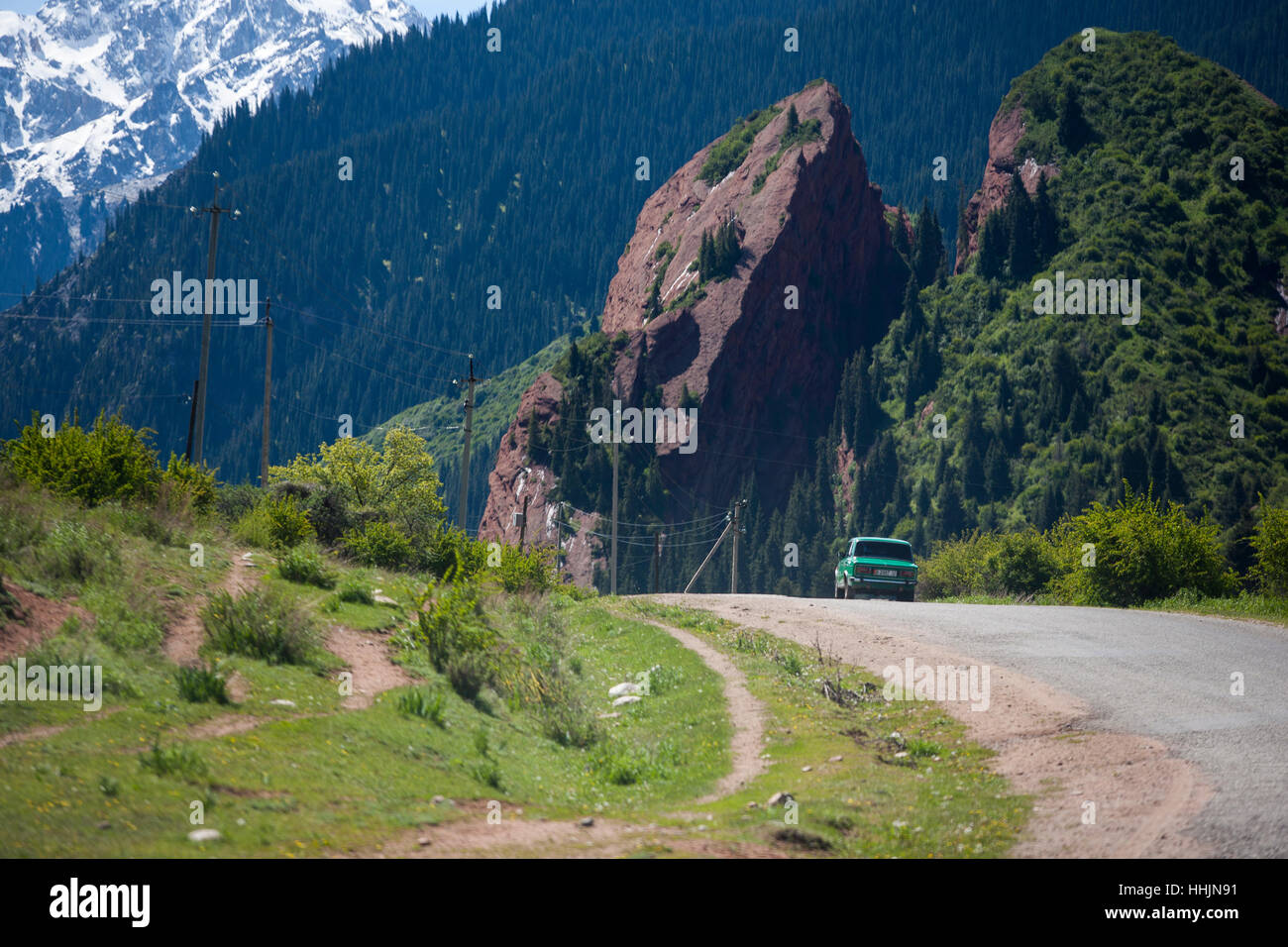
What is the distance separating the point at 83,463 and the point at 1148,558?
27.0m

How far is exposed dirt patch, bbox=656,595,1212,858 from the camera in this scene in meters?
8.36

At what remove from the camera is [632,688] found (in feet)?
62.2

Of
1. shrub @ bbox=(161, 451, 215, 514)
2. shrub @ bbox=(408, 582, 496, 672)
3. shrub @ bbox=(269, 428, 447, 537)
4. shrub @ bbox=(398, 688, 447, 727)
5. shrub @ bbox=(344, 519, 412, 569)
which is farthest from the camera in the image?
shrub @ bbox=(269, 428, 447, 537)

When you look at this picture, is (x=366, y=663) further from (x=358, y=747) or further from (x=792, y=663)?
(x=792, y=663)

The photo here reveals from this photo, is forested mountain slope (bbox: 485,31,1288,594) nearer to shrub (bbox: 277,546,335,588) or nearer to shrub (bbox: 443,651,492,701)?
shrub (bbox: 277,546,335,588)

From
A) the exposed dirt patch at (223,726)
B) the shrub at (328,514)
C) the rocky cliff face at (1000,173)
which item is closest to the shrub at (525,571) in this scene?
the shrub at (328,514)

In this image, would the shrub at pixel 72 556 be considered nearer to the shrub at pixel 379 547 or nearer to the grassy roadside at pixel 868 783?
the grassy roadside at pixel 868 783

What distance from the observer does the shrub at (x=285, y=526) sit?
22188mm

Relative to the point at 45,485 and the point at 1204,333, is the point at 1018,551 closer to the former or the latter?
the point at 45,485

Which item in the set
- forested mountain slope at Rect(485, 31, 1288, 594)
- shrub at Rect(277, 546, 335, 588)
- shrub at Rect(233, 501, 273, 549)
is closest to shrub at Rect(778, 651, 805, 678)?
shrub at Rect(277, 546, 335, 588)

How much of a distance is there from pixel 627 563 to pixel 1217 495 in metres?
61.4

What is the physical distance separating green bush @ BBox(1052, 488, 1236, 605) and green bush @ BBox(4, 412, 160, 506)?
24.3 meters

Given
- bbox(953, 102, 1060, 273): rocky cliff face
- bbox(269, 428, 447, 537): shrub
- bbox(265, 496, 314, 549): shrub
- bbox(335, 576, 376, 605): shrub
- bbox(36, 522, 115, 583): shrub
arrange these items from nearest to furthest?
1. bbox(36, 522, 115, 583): shrub
2. bbox(335, 576, 376, 605): shrub
3. bbox(265, 496, 314, 549): shrub
4. bbox(269, 428, 447, 537): shrub
5. bbox(953, 102, 1060, 273): rocky cliff face

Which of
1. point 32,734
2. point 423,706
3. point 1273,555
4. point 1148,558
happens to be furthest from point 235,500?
point 1273,555
